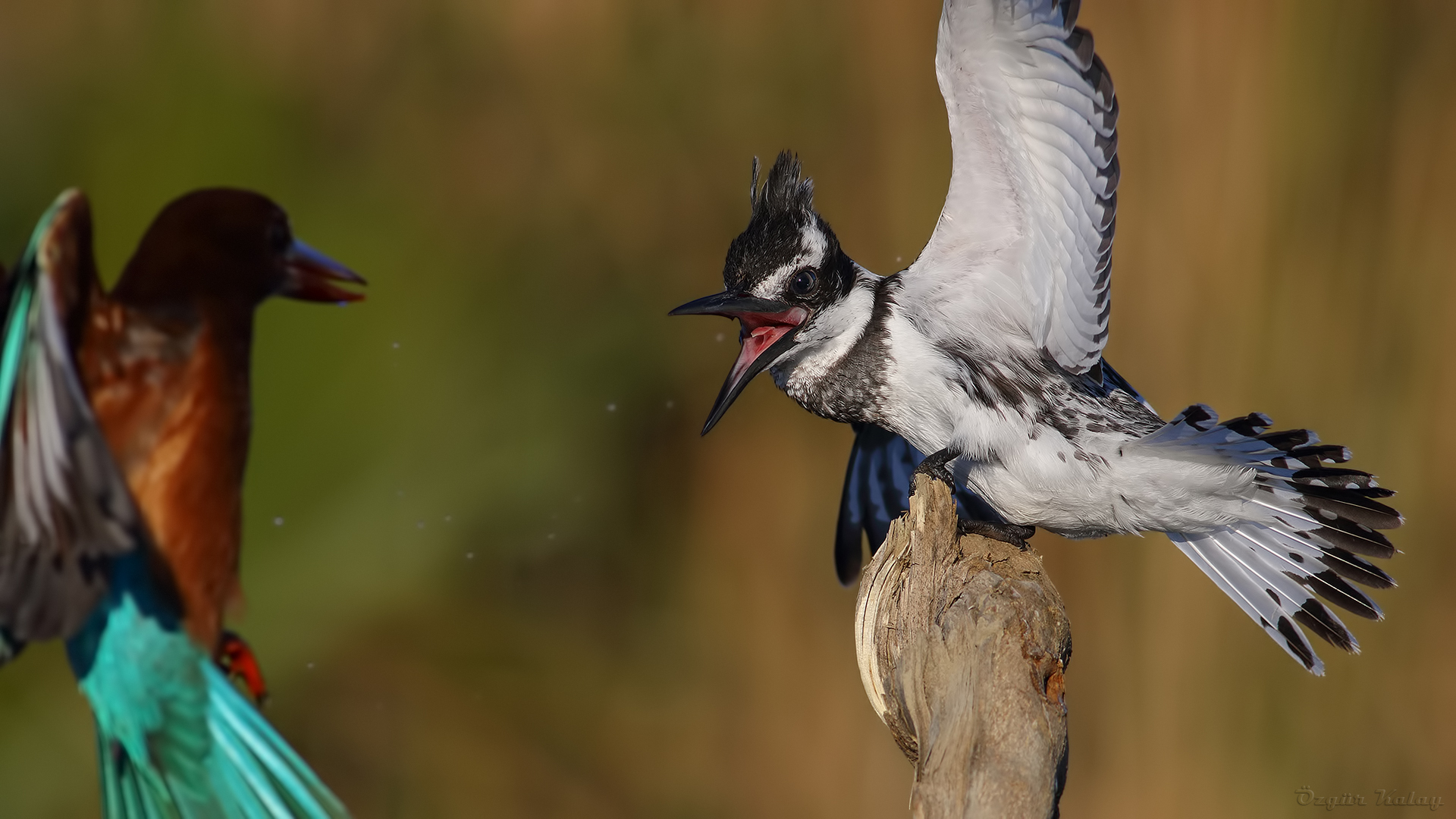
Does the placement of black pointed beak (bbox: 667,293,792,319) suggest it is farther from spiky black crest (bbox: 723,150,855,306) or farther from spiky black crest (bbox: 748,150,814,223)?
spiky black crest (bbox: 748,150,814,223)

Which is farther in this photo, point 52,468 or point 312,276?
point 312,276

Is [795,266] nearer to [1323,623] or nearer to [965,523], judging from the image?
[965,523]

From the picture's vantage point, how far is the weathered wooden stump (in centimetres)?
129

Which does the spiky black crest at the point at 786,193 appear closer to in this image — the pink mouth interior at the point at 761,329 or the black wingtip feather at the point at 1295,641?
the pink mouth interior at the point at 761,329

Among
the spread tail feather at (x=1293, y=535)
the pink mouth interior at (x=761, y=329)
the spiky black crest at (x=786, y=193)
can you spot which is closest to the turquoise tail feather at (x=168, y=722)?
the pink mouth interior at (x=761, y=329)

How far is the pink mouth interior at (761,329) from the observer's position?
1759mm

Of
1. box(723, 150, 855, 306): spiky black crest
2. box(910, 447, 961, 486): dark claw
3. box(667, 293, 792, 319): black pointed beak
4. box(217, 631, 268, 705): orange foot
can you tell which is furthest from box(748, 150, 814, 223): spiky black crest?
box(217, 631, 268, 705): orange foot

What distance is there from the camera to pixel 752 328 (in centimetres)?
183

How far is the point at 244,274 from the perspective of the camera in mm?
945

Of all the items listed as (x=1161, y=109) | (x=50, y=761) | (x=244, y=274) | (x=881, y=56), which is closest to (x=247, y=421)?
(x=244, y=274)

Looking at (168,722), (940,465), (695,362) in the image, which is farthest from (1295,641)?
(168,722)

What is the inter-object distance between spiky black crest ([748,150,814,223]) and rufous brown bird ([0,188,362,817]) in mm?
904

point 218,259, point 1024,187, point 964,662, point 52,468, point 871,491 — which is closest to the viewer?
point 52,468

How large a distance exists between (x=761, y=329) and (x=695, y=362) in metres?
1.21
